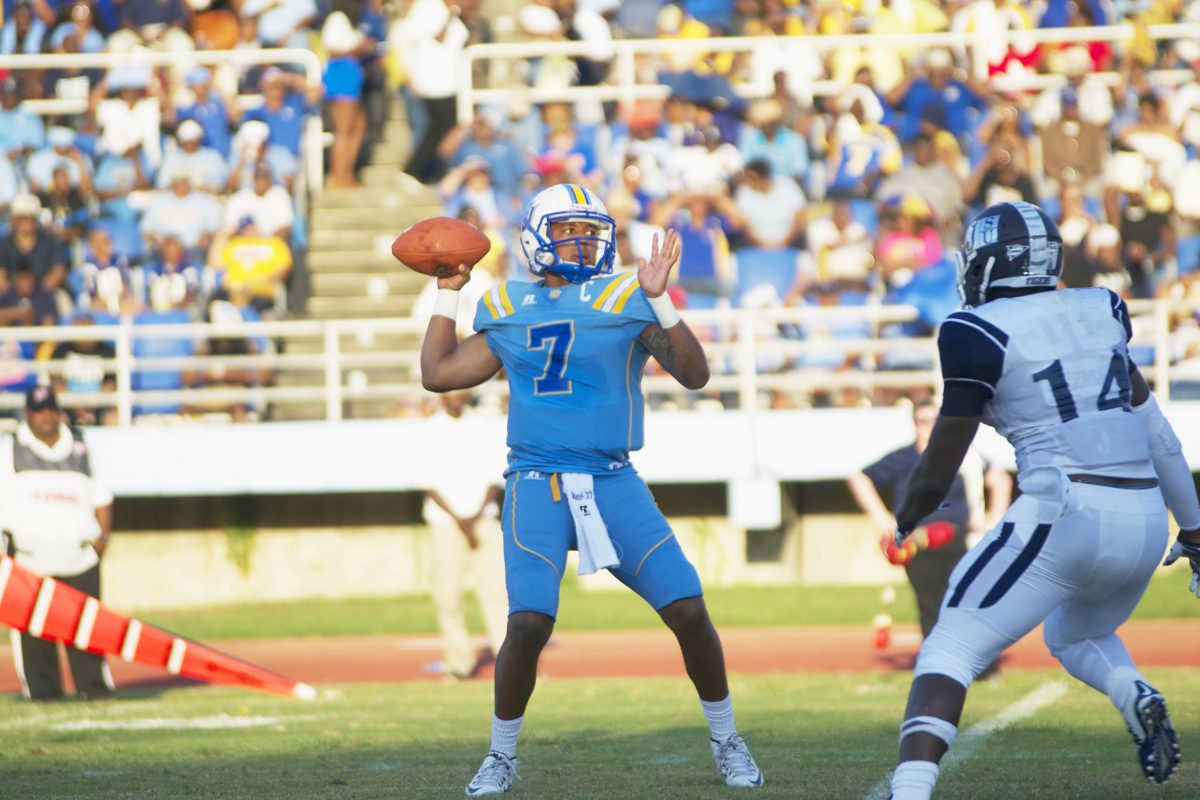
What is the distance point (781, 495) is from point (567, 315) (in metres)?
9.07

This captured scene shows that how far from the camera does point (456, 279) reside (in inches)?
238

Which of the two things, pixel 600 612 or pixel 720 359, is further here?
pixel 720 359

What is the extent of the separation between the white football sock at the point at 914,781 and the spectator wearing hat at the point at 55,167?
524 inches

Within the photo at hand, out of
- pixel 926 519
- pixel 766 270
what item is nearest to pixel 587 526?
pixel 926 519

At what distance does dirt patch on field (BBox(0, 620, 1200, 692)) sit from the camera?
37.4 ft

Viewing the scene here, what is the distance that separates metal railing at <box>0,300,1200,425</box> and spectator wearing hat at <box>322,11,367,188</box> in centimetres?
295

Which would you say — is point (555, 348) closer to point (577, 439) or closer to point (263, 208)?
point (577, 439)

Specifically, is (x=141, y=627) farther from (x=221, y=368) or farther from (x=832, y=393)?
(x=832, y=393)

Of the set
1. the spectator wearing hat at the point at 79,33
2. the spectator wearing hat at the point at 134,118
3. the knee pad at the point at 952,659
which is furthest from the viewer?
the spectator wearing hat at the point at 79,33

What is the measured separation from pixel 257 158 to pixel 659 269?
36.7 ft

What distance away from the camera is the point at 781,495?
14.6 m

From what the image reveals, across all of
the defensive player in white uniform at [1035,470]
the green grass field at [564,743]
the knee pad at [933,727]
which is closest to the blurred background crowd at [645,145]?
the green grass field at [564,743]

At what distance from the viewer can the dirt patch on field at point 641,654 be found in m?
11.4

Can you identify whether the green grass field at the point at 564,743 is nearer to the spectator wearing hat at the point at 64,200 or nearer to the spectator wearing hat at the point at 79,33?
the spectator wearing hat at the point at 64,200
